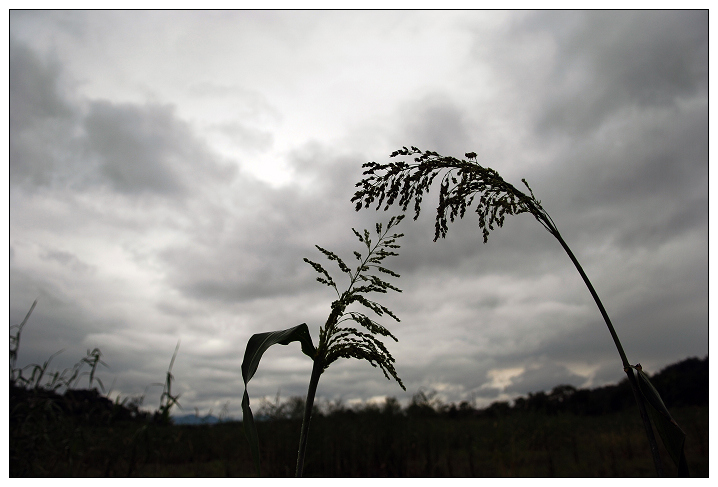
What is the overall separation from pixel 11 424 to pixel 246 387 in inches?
173

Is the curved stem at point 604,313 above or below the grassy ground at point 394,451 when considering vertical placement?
above

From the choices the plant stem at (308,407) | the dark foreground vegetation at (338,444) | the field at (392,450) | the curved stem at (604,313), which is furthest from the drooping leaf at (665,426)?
the field at (392,450)

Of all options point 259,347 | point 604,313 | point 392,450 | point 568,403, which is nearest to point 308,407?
point 259,347

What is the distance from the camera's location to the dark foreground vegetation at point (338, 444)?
3938mm

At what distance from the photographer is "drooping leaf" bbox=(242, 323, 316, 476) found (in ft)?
2.61

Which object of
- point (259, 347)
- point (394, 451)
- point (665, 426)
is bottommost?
point (394, 451)

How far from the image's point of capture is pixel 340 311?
1.04m

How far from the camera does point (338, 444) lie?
6395mm

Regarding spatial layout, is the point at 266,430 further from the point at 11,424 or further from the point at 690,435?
the point at 690,435

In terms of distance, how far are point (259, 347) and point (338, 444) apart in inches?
240

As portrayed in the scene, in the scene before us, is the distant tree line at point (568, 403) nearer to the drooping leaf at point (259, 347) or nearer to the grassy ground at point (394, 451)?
the grassy ground at point (394, 451)

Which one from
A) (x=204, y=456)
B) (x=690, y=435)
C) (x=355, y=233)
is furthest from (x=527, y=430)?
(x=355, y=233)

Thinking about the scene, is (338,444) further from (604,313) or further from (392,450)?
(604,313)

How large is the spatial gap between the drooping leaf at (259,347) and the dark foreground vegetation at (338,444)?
298 cm
